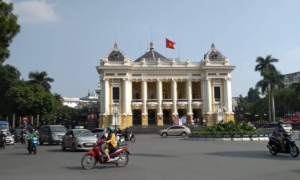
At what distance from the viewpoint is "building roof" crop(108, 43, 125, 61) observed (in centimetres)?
6334

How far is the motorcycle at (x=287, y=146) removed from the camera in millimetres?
15570

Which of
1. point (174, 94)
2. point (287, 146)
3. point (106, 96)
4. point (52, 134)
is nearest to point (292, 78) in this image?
point (174, 94)

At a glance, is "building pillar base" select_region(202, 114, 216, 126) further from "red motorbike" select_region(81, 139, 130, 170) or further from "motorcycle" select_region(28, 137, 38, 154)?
"red motorbike" select_region(81, 139, 130, 170)

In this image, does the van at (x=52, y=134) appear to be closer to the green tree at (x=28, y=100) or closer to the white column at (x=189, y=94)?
the green tree at (x=28, y=100)

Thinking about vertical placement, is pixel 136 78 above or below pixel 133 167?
above

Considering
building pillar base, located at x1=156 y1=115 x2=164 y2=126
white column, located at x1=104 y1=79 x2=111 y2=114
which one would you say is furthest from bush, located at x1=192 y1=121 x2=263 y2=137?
white column, located at x1=104 y1=79 x2=111 y2=114

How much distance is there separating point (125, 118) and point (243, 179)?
52.4 m

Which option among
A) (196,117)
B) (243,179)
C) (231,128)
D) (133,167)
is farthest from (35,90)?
(243,179)

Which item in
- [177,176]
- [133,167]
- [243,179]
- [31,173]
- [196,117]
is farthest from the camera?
[196,117]

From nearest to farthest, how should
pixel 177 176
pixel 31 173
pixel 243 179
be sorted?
pixel 243 179
pixel 177 176
pixel 31 173

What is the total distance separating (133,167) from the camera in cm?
1299

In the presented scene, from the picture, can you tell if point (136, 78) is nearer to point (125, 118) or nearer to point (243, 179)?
point (125, 118)

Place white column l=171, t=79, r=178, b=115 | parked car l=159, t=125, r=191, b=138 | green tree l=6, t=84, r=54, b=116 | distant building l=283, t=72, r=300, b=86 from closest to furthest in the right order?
1. parked car l=159, t=125, r=191, b=138
2. green tree l=6, t=84, r=54, b=116
3. white column l=171, t=79, r=178, b=115
4. distant building l=283, t=72, r=300, b=86

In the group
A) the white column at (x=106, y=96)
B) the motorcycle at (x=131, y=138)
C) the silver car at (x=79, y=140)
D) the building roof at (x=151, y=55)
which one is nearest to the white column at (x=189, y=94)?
the building roof at (x=151, y=55)
